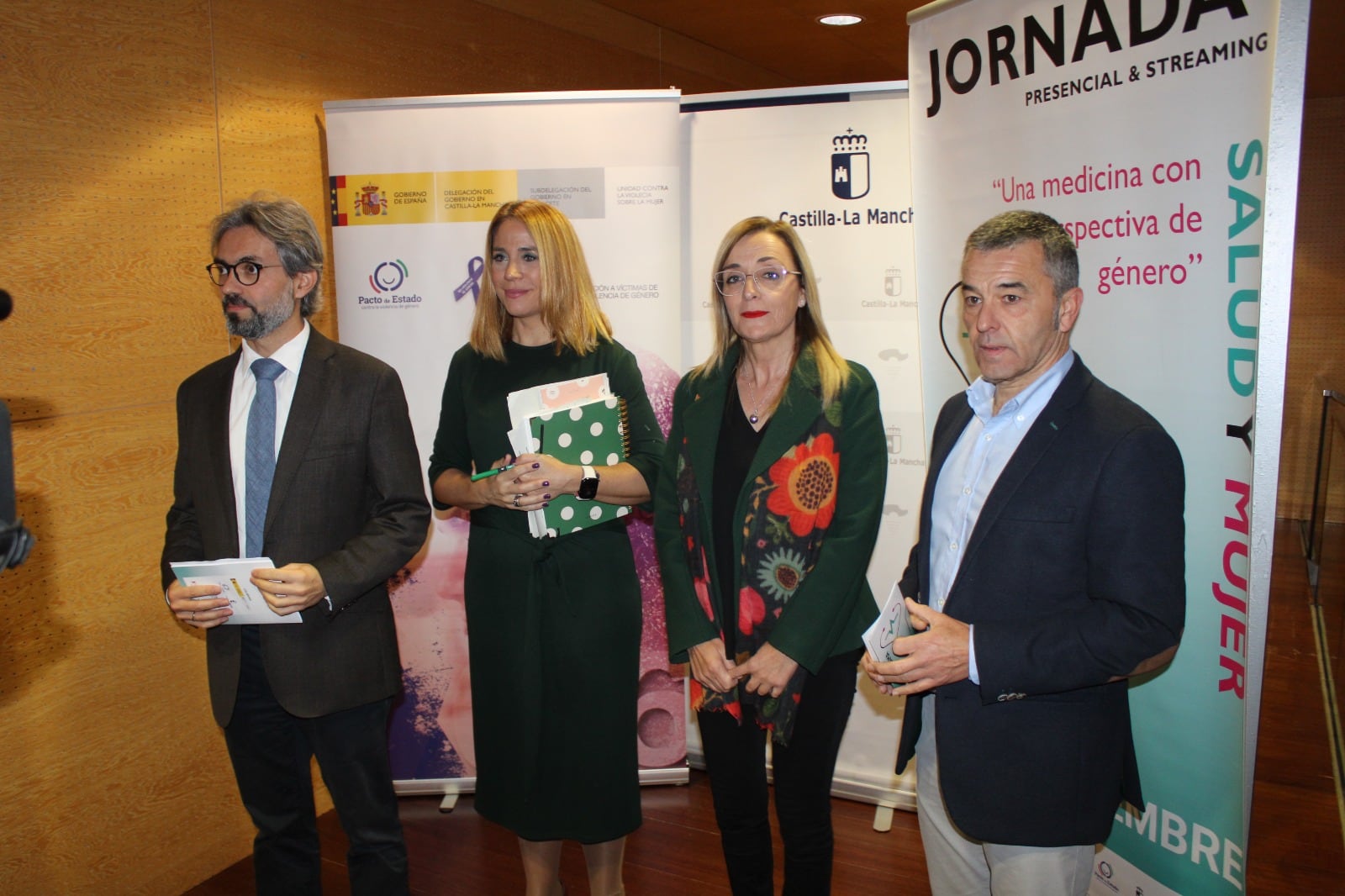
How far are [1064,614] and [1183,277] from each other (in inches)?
32.6

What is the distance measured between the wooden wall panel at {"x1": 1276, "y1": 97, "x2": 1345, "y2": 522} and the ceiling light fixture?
487 centimetres

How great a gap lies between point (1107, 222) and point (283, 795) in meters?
2.33

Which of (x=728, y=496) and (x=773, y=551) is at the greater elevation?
(x=728, y=496)

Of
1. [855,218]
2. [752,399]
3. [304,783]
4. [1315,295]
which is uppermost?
[855,218]

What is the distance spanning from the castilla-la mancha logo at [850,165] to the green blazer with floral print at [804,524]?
1246 millimetres

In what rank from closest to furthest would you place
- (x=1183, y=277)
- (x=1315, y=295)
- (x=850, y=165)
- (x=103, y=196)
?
(x=1183, y=277), (x=103, y=196), (x=850, y=165), (x=1315, y=295)

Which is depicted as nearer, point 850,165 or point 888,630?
point 888,630

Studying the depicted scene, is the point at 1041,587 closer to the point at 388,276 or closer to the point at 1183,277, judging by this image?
the point at 1183,277

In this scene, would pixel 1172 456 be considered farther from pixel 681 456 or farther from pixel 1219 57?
pixel 681 456

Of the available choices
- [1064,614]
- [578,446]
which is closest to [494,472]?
[578,446]

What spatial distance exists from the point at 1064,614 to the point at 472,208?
8.15 feet

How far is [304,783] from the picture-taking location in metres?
2.42

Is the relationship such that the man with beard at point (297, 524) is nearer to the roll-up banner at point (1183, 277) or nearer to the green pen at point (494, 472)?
the green pen at point (494, 472)

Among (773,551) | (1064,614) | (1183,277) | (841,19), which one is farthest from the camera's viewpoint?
(841,19)
